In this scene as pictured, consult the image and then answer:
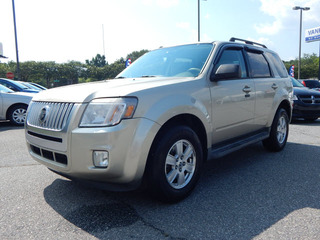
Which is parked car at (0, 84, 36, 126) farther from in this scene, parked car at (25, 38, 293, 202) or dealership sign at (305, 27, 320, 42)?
dealership sign at (305, 27, 320, 42)

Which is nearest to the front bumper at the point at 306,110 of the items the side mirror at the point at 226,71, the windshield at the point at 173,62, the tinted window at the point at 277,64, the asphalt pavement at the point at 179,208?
the tinted window at the point at 277,64

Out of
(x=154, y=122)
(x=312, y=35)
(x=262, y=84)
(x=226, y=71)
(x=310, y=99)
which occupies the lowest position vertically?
(x=310, y=99)

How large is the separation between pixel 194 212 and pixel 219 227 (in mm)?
330

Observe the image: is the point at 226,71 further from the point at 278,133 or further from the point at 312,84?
the point at 312,84

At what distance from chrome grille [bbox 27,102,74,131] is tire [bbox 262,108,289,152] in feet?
11.8

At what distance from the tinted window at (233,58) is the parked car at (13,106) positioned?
7129 millimetres

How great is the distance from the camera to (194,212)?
101 inches

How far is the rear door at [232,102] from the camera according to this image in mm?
3271

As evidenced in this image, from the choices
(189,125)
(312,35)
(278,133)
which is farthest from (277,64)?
(312,35)

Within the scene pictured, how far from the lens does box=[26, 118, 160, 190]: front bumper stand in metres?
2.27

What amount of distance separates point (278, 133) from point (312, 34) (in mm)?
40426

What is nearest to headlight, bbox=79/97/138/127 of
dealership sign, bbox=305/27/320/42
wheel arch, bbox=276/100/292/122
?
wheel arch, bbox=276/100/292/122

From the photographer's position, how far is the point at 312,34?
124 feet

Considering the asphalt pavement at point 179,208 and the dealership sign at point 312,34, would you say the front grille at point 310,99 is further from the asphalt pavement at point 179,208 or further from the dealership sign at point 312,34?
the dealership sign at point 312,34
